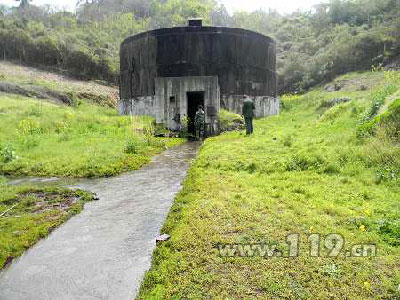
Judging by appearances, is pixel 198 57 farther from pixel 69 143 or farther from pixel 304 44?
pixel 304 44

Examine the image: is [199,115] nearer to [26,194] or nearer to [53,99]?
[26,194]

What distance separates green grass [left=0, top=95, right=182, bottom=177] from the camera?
1034cm

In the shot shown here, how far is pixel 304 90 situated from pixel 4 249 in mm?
37590

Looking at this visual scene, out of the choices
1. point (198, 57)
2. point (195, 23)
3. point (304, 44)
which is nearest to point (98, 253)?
point (198, 57)

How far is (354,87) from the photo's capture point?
29.8m

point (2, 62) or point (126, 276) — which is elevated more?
point (2, 62)

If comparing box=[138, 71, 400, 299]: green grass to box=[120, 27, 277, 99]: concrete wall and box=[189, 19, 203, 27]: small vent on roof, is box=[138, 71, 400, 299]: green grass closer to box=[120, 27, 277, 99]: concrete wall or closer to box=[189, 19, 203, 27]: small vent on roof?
box=[120, 27, 277, 99]: concrete wall

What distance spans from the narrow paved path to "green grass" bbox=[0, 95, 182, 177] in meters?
2.72

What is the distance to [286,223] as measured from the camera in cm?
501

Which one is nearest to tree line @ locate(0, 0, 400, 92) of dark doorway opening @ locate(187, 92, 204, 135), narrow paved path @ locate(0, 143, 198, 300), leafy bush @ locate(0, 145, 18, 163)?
dark doorway opening @ locate(187, 92, 204, 135)

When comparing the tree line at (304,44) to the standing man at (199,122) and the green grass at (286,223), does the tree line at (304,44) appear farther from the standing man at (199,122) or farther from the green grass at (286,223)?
the green grass at (286,223)

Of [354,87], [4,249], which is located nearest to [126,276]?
[4,249]

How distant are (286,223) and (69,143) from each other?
10.3 m

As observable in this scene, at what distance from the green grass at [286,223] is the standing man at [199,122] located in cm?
872
